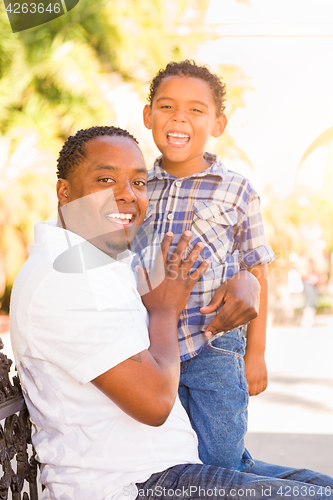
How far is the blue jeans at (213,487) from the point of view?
4.56 ft

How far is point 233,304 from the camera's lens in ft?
6.14

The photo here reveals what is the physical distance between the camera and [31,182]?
912 cm

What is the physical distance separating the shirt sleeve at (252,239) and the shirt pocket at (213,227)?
7 centimetres

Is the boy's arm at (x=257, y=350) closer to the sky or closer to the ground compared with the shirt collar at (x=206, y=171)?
closer to the ground

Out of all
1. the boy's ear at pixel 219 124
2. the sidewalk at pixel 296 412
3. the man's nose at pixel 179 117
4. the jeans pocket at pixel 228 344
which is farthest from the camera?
the sidewalk at pixel 296 412

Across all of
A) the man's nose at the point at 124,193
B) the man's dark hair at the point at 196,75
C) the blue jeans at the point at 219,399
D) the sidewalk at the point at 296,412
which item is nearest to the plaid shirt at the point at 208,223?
the blue jeans at the point at 219,399

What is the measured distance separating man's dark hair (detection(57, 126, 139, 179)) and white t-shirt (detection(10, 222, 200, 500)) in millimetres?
302

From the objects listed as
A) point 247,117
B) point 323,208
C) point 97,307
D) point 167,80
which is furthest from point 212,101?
Answer: point 323,208

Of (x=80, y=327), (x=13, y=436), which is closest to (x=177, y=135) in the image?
(x=80, y=327)

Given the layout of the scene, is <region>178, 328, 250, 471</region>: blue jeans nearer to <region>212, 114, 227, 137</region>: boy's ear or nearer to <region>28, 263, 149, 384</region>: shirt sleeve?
<region>28, 263, 149, 384</region>: shirt sleeve

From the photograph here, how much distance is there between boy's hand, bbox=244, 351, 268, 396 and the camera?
2086 millimetres

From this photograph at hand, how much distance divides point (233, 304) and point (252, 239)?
1.32ft

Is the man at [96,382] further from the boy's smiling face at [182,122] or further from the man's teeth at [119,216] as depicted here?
the boy's smiling face at [182,122]

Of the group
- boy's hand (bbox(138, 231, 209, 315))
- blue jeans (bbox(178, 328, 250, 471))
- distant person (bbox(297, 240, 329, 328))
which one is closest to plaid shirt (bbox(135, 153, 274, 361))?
blue jeans (bbox(178, 328, 250, 471))
